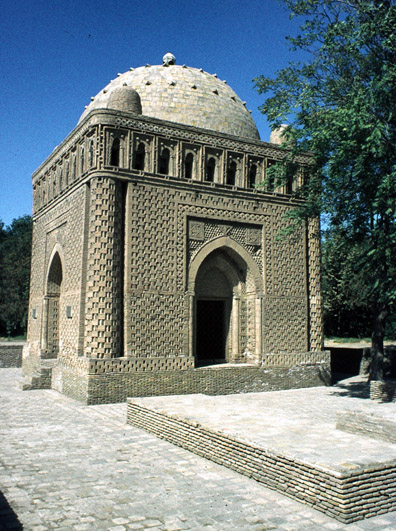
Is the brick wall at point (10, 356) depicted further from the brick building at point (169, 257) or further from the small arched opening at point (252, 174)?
the small arched opening at point (252, 174)

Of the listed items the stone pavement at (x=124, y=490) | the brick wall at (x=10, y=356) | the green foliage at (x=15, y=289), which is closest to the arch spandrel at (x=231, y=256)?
the stone pavement at (x=124, y=490)

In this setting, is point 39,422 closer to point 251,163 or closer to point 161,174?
point 161,174

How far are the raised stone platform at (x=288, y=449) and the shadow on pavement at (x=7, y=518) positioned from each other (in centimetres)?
266

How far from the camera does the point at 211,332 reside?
48.0 ft

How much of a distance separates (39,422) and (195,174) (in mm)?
7229

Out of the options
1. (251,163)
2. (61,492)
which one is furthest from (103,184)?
(61,492)

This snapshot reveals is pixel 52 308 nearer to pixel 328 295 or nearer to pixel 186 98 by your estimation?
pixel 186 98

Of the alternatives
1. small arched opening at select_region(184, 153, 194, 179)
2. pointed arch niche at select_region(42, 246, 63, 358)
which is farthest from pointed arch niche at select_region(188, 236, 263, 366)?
pointed arch niche at select_region(42, 246, 63, 358)

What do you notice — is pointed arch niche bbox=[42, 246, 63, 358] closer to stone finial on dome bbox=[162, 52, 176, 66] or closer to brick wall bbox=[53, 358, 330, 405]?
brick wall bbox=[53, 358, 330, 405]

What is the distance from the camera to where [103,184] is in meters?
12.3

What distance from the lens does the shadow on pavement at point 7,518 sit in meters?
4.75

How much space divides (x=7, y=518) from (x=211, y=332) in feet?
32.5

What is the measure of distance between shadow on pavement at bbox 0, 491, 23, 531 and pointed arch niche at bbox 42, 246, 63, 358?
10.2 metres

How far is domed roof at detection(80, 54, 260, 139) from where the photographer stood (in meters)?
14.9
